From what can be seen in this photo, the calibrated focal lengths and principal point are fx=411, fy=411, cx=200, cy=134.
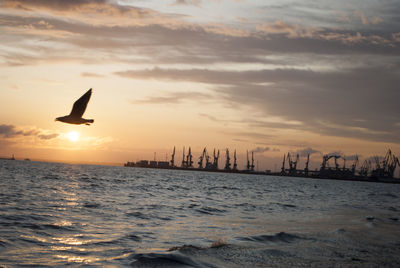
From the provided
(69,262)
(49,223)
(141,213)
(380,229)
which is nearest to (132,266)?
(69,262)

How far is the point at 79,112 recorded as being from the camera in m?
15.3

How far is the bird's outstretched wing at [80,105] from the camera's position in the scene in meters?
15.1

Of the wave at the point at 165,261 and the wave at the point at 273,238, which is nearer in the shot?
the wave at the point at 165,261

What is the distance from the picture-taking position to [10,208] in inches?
793

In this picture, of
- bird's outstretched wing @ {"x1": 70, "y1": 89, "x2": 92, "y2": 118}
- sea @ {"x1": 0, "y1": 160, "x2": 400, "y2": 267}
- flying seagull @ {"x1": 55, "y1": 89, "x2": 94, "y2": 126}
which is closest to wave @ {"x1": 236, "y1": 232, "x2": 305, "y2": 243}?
sea @ {"x1": 0, "y1": 160, "x2": 400, "y2": 267}

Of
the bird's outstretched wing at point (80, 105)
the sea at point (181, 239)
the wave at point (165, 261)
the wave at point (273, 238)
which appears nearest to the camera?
the wave at point (165, 261)

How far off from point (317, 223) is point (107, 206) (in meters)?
11.9

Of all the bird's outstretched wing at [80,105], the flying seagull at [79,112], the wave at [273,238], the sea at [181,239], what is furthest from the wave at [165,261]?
the bird's outstretched wing at [80,105]

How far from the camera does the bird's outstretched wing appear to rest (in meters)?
15.1

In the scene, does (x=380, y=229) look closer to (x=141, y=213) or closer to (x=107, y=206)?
(x=141, y=213)

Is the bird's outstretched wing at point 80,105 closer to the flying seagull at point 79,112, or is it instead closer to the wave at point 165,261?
the flying seagull at point 79,112

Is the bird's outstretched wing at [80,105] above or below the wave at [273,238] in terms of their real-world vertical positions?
above

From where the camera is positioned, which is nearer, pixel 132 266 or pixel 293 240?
pixel 132 266

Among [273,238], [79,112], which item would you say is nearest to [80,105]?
[79,112]
